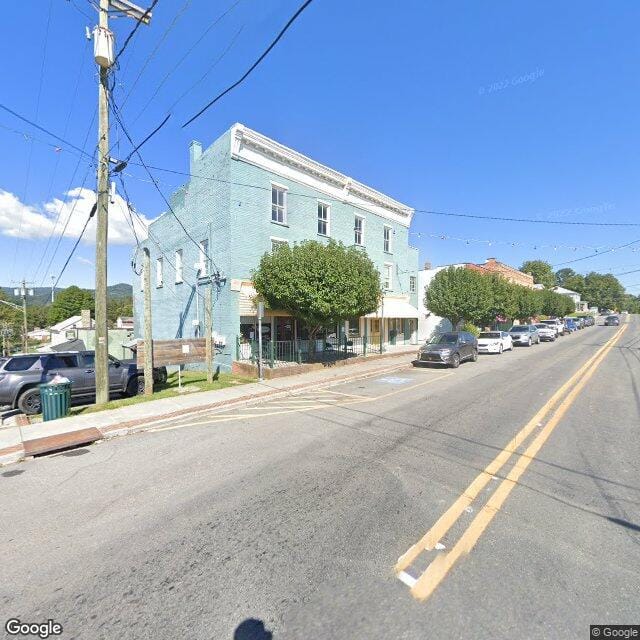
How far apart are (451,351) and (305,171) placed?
12.2m

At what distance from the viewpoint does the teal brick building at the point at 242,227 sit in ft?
52.5

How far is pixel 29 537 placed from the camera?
3.72 meters

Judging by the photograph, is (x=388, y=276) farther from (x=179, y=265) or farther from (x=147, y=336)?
(x=147, y=336)

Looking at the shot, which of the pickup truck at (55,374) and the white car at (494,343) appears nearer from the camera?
the pickup truck at (55,374)

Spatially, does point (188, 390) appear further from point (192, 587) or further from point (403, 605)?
point (403, 605)

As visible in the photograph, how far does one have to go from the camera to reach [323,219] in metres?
20.2

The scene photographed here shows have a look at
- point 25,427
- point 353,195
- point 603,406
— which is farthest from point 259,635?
point 353,195

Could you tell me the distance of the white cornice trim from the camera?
16141mm

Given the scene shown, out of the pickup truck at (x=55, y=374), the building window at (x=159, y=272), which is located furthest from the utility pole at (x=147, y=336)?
the building window at (x=159, y=272)

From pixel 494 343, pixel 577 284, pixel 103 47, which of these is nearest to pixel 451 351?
pixel 494 343

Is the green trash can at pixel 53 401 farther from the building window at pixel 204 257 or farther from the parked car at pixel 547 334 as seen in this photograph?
the parked car at pixel 547 334

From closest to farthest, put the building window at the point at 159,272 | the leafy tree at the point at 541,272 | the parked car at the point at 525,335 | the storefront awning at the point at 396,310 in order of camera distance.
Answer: the building window at the point at 159,272, the storefront awning at the point at 396,310, the parked car at the point at 525,335, the leafy tree at the point at 541,272

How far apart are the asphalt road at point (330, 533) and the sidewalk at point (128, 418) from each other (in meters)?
→ 0.66

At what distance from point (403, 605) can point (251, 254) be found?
15267mm
